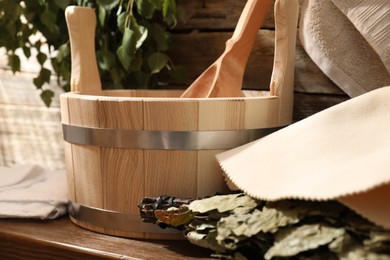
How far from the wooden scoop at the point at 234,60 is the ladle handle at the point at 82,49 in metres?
0.21

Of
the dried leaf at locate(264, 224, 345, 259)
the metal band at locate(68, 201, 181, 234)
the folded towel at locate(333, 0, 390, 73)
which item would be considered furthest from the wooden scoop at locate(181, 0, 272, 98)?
the dried leaf at locate(264, 224, 345, 259)

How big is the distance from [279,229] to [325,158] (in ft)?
0.35

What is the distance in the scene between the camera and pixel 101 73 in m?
1.19

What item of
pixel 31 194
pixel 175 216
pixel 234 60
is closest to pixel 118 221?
pixel 175 216

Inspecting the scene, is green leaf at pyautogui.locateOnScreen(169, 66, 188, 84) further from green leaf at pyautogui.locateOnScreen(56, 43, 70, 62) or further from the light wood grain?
green leaf at pyautogui.locateOnScreen(56, 43, 70, 62)

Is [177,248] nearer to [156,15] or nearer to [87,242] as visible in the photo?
[87,242]

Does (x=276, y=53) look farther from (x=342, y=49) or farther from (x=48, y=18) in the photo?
(x=48, y=18)

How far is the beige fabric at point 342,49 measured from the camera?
0.84m

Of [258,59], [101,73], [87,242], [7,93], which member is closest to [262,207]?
[87,242]

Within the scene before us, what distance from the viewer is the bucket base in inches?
29.5

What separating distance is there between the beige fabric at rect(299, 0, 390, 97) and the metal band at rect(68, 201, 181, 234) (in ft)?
1.39

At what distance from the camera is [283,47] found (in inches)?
30.4

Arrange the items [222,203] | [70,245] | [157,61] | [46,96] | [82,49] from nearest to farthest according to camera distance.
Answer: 1. [222,203]
2. [70,245]
3. [82,49]
4. [157,61]
5. [46,96]

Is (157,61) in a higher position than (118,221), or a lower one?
higher
